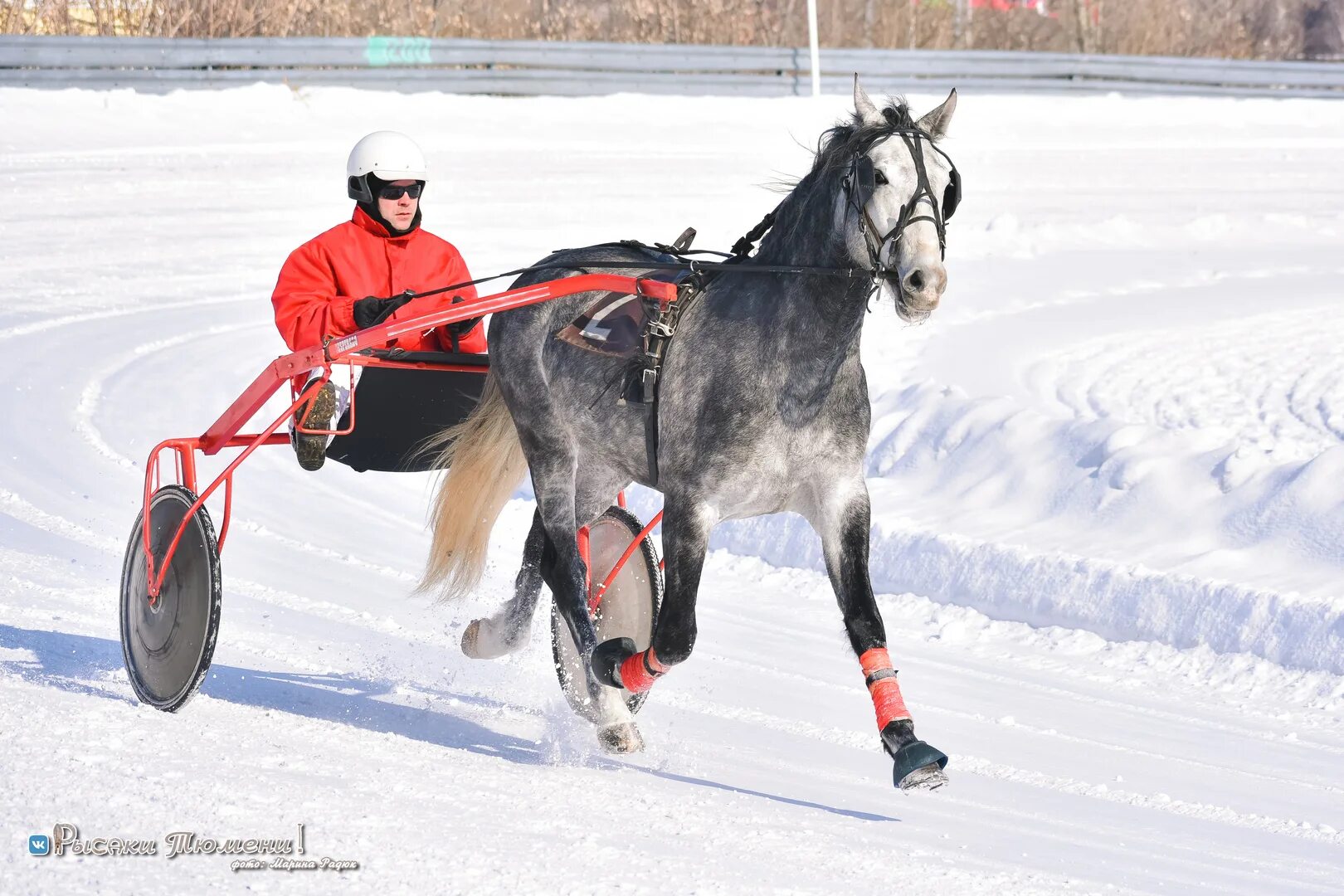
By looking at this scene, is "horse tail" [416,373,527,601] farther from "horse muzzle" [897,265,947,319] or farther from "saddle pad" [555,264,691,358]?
"horse muzzle" [897,265,947,319]

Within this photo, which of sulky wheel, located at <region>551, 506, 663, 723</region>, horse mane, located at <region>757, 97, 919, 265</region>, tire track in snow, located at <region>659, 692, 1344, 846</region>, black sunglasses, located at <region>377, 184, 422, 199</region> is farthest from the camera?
sulky wheel, located at <region>551, 506, 663, 723</region>

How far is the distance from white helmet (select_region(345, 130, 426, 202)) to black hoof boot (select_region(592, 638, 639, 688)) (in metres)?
1.74

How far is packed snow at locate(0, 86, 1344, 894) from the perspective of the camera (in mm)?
4098

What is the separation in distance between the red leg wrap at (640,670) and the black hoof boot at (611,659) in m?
0.03

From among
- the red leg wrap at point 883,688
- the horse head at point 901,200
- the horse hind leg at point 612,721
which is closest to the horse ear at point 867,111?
the horse head at point 901,200

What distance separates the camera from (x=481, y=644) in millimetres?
5867

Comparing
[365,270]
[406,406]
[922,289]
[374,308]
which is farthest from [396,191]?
[922,289]

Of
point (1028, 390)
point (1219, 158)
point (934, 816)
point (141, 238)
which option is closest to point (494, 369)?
point (934, 816)

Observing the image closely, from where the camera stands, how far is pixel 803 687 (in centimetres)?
593

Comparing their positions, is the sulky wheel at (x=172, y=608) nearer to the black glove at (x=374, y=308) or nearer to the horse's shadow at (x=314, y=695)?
the horse's shadow at (x=314, y=695)

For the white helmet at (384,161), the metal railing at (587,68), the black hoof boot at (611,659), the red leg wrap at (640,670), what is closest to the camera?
the red leg wrap at (640,670)

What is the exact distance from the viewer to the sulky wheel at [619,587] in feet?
18.8

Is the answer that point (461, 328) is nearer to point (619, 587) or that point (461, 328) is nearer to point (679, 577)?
point (619, 587)

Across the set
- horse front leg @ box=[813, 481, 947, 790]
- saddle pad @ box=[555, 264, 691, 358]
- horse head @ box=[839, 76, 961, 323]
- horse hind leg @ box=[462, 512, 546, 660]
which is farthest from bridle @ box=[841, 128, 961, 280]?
horse hind leg @ box=[462, 512, 546, 660]
